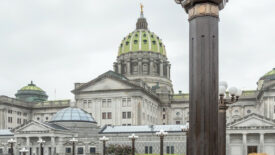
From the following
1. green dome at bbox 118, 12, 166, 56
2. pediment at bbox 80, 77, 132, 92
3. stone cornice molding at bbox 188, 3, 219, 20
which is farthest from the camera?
green dome at bbox 118, 12, 166, 56

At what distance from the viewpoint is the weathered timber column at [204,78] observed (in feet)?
24.4

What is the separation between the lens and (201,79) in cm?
756

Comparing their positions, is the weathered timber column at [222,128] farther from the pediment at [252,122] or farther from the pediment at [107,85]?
the pediment at [107,85]

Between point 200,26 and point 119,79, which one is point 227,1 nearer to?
point 200,26

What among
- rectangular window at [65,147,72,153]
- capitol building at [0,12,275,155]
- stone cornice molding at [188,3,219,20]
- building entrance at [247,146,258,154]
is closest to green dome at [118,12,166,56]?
capitol building at [0,12,275,155]

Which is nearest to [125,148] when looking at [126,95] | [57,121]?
[57,121]

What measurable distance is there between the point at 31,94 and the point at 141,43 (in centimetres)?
4377

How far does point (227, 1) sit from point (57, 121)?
89701 millimetres

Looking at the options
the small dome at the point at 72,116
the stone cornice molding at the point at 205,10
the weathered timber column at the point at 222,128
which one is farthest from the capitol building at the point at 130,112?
the stone cornice molding at the point at 205,10

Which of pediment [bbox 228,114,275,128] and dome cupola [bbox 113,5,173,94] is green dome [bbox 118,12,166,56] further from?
pediment [bbox 228,114,275,128]

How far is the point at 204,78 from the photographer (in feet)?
24.8

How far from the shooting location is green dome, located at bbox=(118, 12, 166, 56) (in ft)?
468

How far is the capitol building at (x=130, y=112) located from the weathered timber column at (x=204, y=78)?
75.9 metres

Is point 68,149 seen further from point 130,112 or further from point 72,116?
point 130,112
